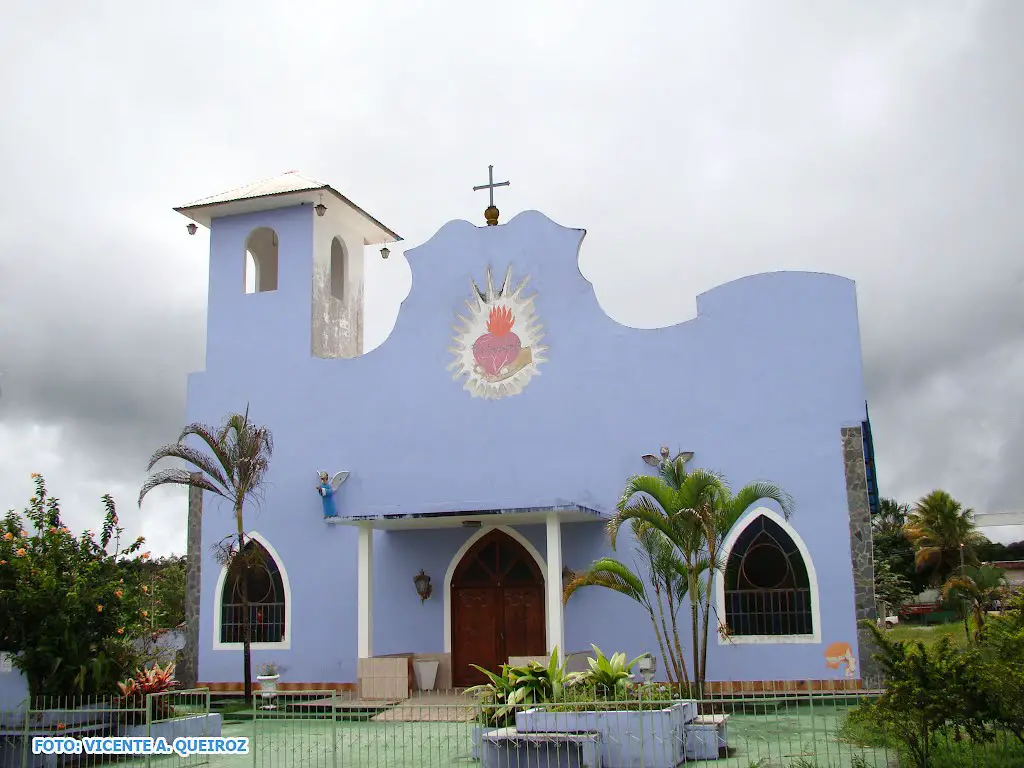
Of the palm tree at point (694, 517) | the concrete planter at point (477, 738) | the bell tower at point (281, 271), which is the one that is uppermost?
the bell tower at point (281, 271)

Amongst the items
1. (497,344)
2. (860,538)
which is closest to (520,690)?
(860,538)

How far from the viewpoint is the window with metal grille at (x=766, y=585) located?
52.8 ft

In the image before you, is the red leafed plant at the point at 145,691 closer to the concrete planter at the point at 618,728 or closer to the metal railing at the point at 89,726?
the metal railing at the point at 89,726

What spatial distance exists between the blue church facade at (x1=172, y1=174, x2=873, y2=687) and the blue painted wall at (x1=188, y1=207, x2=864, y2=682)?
35 mm

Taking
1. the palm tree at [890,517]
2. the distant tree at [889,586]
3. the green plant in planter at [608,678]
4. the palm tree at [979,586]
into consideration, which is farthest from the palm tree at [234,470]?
the palm tree at [890,517]

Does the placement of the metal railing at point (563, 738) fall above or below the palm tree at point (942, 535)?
below

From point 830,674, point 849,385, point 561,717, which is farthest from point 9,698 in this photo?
point 849,385

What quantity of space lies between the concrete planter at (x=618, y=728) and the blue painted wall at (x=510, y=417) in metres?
5.86

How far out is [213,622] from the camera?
19016mm

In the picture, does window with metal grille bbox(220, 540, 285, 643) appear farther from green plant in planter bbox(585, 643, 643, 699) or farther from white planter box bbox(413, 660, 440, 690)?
green plant in planter bbox(585, 643, 643, 699)

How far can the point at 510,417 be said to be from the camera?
1798 cm

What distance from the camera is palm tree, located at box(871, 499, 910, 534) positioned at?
52.1 m

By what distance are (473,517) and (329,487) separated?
3.33m

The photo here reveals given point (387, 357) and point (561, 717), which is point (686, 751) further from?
point (387, 357)
